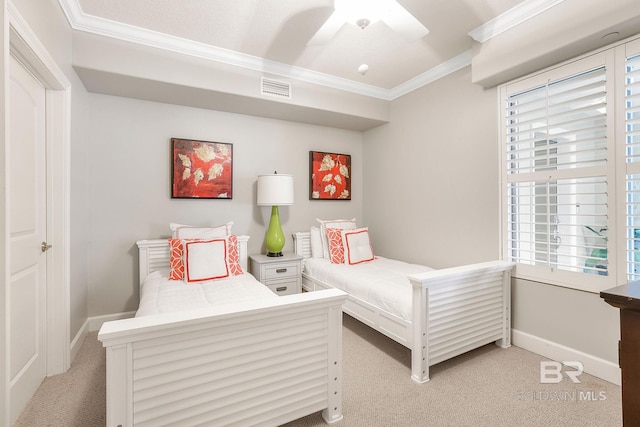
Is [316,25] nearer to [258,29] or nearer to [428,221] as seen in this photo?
[258,29]

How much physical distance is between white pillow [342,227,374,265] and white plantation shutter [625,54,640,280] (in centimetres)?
208

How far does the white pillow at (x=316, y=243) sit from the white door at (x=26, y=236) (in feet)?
7.94

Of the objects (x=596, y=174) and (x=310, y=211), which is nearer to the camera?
(x=596, y=174)

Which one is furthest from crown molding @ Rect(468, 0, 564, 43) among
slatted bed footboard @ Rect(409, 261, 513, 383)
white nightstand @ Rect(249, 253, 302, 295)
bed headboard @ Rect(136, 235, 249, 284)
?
bed headboard @ Rect(136, 235, 249, 284)

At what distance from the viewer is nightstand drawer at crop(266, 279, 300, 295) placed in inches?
125

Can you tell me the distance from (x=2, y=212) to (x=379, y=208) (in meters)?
3.44

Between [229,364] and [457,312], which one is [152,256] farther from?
[457,312]

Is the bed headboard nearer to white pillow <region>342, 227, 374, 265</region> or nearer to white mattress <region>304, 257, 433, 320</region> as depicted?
white mattress <region>304, 257, 433, 320</region>

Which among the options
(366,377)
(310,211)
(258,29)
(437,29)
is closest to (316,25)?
(258,29)

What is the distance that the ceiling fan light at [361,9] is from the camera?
1.74m

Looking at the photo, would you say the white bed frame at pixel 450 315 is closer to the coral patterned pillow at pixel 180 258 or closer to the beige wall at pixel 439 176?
the beige wall at pixel 439 176

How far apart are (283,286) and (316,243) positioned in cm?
69

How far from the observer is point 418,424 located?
161 cm

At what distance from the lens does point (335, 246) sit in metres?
3.35
